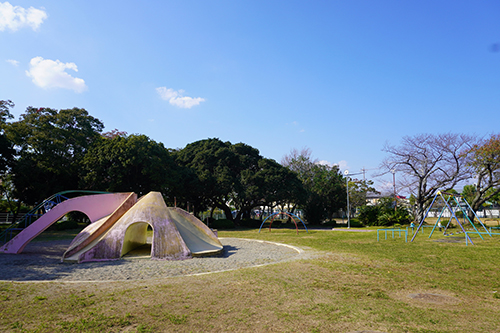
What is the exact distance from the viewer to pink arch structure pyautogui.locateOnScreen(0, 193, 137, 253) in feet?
48.1

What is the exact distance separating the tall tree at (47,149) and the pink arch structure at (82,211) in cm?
1442

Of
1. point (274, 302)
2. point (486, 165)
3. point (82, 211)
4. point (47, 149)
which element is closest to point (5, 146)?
point (47, 149)

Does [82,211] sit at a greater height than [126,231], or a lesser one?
greater

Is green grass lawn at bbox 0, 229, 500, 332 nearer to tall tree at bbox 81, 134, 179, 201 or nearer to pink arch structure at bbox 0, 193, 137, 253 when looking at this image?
pink arch structure at bbox 0, 193, 137, 253

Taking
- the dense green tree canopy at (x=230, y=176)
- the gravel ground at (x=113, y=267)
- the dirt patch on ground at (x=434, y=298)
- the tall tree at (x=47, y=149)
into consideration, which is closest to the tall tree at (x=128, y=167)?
the tall tree at (x=47, y=149)

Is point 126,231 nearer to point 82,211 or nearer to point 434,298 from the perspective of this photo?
point 82,211

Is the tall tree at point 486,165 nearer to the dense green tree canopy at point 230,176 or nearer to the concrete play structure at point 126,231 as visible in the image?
the dense green tree canopy at point 230,176

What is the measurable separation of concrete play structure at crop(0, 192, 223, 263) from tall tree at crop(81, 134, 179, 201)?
13.0 meters

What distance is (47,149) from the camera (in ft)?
89.9

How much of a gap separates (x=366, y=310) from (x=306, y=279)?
2629 mm

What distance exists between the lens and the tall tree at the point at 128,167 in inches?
1115

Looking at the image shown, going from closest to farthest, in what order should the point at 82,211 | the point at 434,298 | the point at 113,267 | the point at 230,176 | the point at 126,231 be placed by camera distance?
1. the point at 434,298
2. the point at 113,267
3. the point at 126,231
4. the point at 82,211
5. the point at 230,176

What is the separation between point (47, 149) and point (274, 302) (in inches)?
1111

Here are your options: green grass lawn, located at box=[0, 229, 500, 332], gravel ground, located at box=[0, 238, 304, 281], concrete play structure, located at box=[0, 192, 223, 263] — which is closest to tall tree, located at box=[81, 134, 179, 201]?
concrete play structure, located at box=[0, 192, 223, 263]
